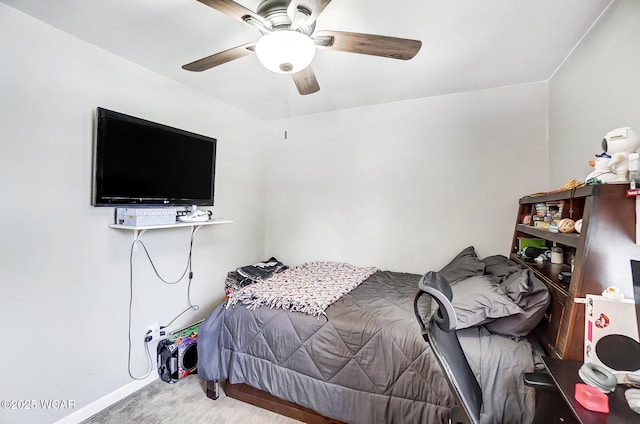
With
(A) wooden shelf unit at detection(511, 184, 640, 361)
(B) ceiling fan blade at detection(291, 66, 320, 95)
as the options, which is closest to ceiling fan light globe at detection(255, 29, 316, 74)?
(B) ceiling fan blade at detection(291, 66, 320, 95)

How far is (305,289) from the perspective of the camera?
221 cm

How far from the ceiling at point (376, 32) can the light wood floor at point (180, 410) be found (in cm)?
249

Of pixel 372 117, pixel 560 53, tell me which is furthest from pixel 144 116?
pixel 560 53

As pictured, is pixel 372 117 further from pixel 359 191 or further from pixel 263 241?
pixel 263 241

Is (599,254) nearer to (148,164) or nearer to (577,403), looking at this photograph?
(577,403)

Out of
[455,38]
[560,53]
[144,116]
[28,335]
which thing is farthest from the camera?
[144,116]

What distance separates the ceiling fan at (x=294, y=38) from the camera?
3.99 ft

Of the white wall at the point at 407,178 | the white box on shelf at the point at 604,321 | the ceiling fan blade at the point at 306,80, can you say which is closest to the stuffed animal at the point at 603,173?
Result: the white box on shelf at the point at 604,321

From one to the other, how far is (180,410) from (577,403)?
2.19 m

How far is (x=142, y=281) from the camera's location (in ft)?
7.20

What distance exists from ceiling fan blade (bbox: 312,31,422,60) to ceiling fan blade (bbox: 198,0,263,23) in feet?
1.03

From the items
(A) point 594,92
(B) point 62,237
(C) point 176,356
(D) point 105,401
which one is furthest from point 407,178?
(D) point 105,401

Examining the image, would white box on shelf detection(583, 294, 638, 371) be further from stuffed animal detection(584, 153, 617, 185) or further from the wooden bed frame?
the wooden bed frame

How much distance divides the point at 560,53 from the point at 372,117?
5.08 feet
